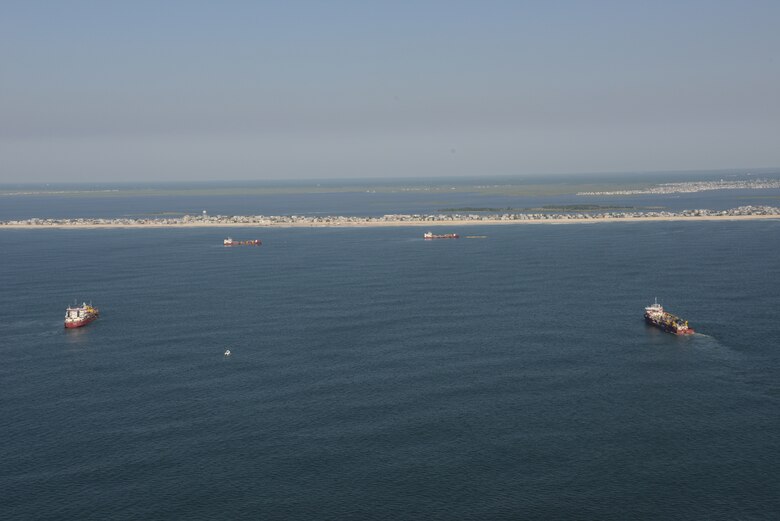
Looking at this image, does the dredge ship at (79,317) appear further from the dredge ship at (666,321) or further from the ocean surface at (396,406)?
the dredge ship at (666,321)

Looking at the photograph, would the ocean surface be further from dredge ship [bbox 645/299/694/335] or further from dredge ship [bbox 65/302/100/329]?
dredge ship [bbox 65/302/100/329]

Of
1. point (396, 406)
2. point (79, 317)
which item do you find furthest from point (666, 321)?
point (79, 317)

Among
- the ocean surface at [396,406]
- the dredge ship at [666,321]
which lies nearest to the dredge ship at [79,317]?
the ocean surface at [396,406]

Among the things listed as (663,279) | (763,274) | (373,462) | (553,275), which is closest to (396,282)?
(553,275)

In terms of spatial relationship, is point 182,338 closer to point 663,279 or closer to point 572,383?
point 572,383

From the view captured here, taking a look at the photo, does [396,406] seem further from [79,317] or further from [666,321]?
[79,317]
